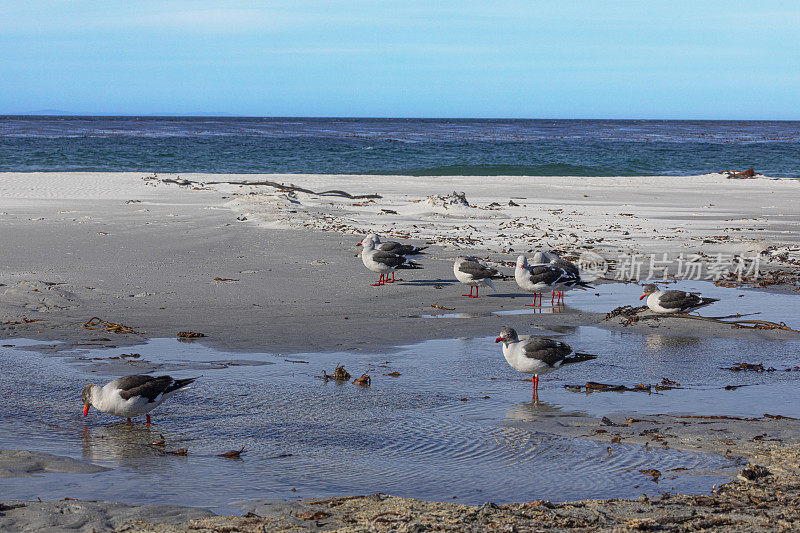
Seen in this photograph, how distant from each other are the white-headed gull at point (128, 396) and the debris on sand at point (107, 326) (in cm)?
289

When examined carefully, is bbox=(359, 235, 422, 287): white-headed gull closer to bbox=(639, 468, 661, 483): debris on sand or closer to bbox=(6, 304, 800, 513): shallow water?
bbox=(6, 304, 800, 513): shallow water

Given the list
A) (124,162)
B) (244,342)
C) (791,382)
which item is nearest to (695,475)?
(791,382)

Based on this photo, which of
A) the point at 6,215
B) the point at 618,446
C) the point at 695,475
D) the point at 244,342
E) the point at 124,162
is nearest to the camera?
the point at 695,475

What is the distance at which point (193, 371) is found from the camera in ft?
27.5

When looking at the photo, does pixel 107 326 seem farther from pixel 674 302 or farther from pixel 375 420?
pixel 674 302

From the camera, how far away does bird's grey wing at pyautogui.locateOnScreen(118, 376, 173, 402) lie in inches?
266

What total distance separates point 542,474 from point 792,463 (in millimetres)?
1752

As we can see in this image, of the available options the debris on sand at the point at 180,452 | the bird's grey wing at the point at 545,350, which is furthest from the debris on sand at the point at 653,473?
the debris on sand at the point at 180,452

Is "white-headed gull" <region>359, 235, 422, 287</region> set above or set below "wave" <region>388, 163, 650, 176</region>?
above

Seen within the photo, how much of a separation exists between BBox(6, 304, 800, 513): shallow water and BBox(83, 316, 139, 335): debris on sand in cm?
58

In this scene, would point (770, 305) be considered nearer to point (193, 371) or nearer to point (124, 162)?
point (193, 371)

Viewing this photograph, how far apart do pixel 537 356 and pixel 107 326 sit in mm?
5293

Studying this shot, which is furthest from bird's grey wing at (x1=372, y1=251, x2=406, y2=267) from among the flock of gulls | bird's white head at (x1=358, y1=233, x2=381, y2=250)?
bird's white head at (x1=358, y1=233, x2=381, y2=250)

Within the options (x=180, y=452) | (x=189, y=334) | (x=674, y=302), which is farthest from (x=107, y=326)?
(x=674, y=302)
